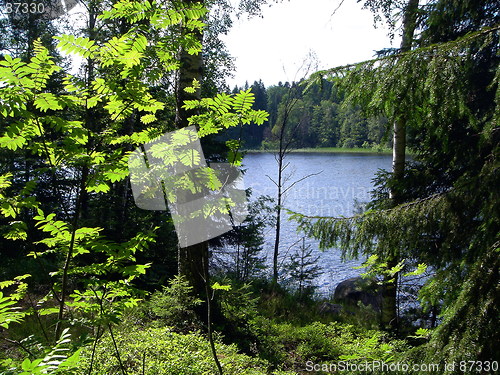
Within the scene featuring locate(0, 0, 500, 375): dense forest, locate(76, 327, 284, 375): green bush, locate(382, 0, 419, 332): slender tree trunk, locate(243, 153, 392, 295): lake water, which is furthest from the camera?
locate(243, 153, 392, 295): lake water

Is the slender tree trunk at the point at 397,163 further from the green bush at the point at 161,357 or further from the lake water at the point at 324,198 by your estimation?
the lake water at the point at 324,198

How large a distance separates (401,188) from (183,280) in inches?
133

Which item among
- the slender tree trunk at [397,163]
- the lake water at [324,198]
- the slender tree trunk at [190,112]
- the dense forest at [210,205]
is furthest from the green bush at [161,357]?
the lake water at [324,198]

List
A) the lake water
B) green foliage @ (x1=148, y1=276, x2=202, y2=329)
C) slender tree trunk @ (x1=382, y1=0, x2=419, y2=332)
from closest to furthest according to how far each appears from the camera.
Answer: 1. green foliage @ (x1=148, y1=276, x2=202, y2=329)
2. slender tree trunk @ (x1=382, y1=0, x2=419, y2=332)
3. the lake water

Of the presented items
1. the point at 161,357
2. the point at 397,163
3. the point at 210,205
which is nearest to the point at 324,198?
the point at 397,163

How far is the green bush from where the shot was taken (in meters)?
2.72

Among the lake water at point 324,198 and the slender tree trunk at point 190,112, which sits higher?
the slender tree trunk at point 190,112

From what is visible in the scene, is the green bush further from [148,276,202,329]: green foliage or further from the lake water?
the lake water

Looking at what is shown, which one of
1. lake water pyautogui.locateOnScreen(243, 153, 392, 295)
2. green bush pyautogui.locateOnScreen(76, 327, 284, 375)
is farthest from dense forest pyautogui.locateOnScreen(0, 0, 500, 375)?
lake water pyautogui.locateOnScreen(243, 153, 392, 295)

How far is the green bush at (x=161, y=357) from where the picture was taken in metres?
2.72

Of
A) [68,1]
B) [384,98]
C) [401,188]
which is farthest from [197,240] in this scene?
[68,1]

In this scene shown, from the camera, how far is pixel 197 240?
14.1 ft

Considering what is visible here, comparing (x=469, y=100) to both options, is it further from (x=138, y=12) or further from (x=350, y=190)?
(x=350, y=190)

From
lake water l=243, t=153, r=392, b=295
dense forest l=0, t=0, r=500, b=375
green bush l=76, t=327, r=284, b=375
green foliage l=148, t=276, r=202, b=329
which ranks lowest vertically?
lake water l=243, t=153, r=392, b=295
